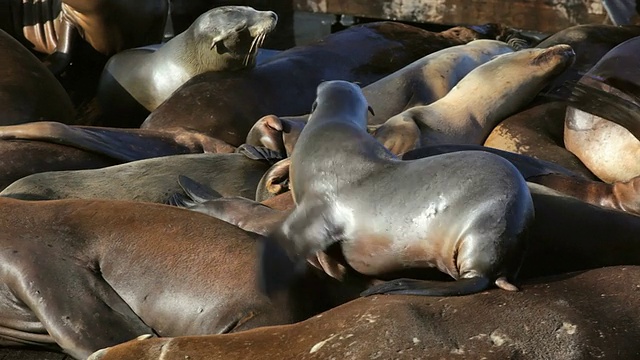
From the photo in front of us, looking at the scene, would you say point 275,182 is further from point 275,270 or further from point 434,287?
point 434,287

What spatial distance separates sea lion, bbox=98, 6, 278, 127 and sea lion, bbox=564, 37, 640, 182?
2.17 metres

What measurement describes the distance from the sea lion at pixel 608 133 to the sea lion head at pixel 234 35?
2116mm

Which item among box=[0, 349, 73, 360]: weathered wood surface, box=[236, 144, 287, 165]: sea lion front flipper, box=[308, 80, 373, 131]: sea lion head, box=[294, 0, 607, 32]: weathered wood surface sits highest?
box=[308, 80, 373, 131]: sea lion head

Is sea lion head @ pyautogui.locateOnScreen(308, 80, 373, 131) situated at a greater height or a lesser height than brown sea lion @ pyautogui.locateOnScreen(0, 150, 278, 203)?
greater

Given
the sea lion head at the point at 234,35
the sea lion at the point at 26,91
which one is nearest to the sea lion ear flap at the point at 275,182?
the sea lion at the point at 26,91

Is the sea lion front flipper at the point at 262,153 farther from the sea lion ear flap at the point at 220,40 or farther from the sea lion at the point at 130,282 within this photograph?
the sea lion ear flap at the point at 220,40

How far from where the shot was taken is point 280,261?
3529 millimetres

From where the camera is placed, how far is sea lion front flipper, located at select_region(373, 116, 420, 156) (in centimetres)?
492

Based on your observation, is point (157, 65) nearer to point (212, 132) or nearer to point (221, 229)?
point (212, 132)

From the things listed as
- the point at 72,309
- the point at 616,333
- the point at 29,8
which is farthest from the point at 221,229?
the point at 29,8

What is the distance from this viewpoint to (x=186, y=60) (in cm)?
703

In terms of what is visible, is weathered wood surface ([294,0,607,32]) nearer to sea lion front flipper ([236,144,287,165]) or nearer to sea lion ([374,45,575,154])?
sea lion ([374,45,575,154])

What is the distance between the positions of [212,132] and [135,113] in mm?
1146

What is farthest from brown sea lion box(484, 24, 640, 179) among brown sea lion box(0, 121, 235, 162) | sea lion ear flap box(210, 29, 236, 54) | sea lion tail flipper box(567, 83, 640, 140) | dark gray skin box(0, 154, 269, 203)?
sea lion ear flap box(210, 29, 236, 54)
